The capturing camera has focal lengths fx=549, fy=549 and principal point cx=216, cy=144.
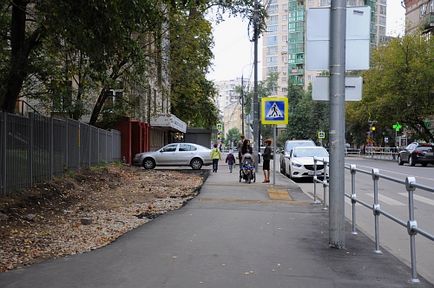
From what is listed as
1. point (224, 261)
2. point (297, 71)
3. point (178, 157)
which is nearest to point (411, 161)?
point (178, 157)

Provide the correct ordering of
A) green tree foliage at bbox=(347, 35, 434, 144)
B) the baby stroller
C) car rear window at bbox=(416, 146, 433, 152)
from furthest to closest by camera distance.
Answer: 1. green tree foliage at bbox=(347, 35, 434, 144)
2. car rear window at bbox=(416, 146, 433, 152)
3. the baby stroller

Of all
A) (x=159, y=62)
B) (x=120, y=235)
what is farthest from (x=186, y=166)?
(x=120, y=235)

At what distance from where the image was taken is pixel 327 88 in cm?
758

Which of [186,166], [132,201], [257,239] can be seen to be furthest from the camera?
[186,166]

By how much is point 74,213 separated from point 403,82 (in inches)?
1487

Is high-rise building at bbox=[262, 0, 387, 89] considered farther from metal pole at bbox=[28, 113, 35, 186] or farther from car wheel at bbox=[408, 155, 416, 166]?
metal pole at bbox=[28, 113, 35, 186]

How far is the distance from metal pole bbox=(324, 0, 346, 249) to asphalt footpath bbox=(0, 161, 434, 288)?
0.48m

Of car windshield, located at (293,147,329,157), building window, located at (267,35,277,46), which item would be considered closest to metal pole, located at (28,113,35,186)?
car windshield, located at (293,147,329,157)

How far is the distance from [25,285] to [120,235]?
3105 millimetres

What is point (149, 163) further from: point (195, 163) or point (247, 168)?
point (247, 168)

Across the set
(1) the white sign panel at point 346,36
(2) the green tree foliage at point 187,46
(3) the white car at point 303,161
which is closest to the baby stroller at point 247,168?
(3) the white car at point 303,161

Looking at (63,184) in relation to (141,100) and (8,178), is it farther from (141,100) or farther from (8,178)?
(141,100)

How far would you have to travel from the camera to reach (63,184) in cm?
1455

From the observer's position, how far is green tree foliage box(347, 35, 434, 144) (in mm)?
43156
